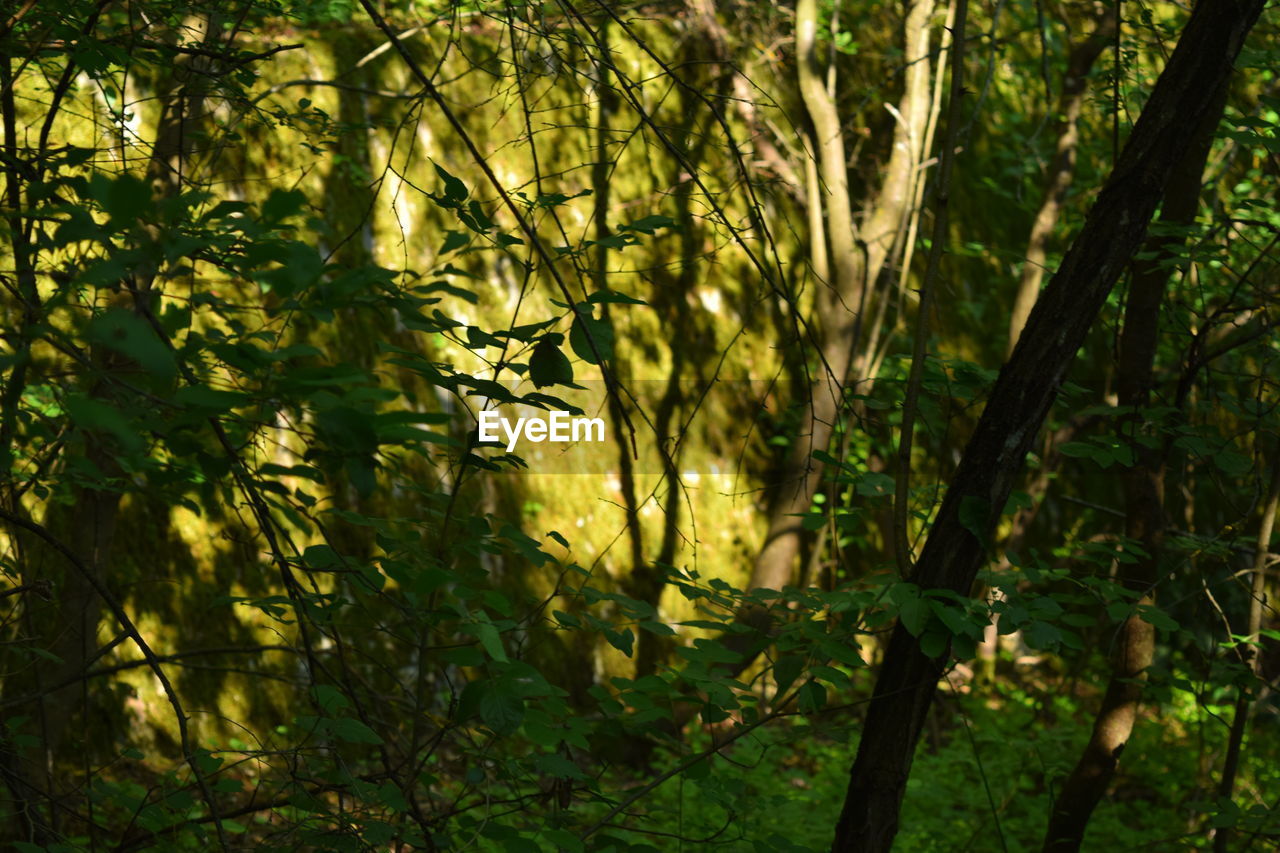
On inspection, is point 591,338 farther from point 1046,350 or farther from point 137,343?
point 1046,350

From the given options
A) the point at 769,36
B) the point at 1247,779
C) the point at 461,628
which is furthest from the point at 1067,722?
the point at 461,628

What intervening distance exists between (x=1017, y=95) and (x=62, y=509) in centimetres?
691

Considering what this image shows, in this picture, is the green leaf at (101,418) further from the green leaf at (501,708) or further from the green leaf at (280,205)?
the green leaf at (501,708)

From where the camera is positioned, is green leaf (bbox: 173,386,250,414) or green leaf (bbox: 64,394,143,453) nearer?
green leaf (bbox: 64,394,143,453)

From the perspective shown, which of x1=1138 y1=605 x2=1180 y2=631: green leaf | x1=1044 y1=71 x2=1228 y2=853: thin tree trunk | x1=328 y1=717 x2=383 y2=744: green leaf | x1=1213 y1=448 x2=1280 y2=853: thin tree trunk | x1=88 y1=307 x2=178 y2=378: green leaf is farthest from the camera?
x1=1044 y1=71 x2=1228 y2=853: thin tree trunk

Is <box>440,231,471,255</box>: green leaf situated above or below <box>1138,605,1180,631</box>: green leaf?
above

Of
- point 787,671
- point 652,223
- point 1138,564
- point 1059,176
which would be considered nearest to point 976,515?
point 787,671

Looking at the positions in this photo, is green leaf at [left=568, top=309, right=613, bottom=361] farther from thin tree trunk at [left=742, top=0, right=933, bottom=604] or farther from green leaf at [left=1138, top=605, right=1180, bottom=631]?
thin tree trunk at [left=742, top=0, right=933, bottom=604]

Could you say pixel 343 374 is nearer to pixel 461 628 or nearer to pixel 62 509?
pixel 461 628

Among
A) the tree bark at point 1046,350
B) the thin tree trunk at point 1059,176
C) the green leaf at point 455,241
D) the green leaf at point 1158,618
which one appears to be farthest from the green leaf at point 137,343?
the thin tree trunk at point 1059,176

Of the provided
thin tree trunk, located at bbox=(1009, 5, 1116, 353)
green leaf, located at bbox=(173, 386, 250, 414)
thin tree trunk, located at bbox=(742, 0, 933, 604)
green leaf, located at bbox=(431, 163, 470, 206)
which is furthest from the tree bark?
thin tree trunk, located at bbox=(1009, 5, 1116, 353)

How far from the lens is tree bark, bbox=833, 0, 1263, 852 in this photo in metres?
1.88

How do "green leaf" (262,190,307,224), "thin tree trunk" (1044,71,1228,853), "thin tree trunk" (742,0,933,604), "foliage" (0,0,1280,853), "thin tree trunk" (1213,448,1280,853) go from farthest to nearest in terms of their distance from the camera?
1. "thin tree trunk" (742,0,933,604)
2. "thin tree trunk" (1044,71,1228,853)
3. "thin tree trunk" (1213,448,1280,853)
4. "foliage" (0,0,1280,853)
5. "green leaf" (262,190,307,224)

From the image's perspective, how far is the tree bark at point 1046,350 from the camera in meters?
1.88
